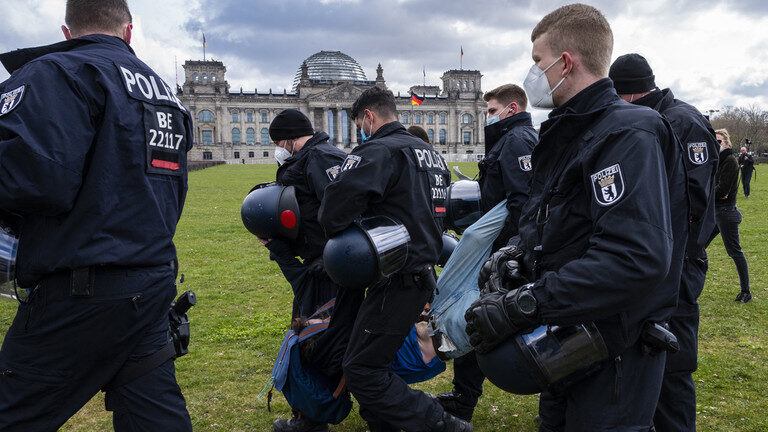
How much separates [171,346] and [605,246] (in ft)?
7.32

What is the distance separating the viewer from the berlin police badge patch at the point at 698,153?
3348 millimetres

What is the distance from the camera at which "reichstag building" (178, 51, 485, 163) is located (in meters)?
102

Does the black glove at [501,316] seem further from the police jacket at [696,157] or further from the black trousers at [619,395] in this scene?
the police jacket at [696,157]

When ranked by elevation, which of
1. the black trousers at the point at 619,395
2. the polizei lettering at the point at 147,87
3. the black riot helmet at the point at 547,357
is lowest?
the black trousers at the point at 619,395

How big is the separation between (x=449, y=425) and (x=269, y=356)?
2666mm

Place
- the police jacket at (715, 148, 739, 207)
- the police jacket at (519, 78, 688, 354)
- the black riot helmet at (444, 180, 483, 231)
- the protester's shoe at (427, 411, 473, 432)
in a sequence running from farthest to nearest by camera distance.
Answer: the police jacket at (715, 148, 739, 207) < the black riot helmet at (444, 180, 483, 231) < the protester's shoe at (427, 411, 473, 432) < the police jacket at (519, 78, 688, 354)

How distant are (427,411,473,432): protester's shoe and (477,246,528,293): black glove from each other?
1506 mm

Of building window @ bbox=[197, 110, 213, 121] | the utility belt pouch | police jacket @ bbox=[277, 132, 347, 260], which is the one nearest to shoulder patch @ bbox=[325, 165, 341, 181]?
police jacket @ bbox=[277, 132, 347, 260]

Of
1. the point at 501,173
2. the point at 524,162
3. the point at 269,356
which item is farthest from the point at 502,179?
the point at 269,356

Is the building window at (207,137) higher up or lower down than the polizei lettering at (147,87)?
higher up

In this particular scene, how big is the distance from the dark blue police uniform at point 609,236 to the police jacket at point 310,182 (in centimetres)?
231

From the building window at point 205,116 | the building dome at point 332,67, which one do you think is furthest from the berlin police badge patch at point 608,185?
the building dome at point 332,67

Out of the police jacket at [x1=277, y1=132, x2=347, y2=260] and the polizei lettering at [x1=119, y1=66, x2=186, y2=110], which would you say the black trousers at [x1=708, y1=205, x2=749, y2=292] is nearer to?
the police jacket at [x1=277, y1=132, x2=347, y2=260]

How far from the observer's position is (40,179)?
91.4 inches
